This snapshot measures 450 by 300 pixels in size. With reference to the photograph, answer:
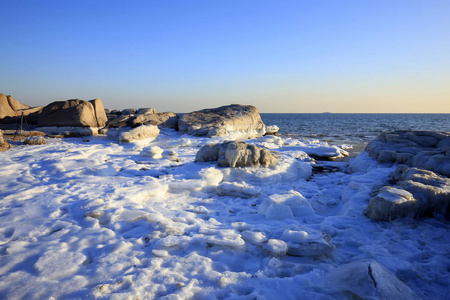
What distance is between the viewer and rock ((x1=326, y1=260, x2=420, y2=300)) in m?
2.06

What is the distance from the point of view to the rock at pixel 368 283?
2.06 metres

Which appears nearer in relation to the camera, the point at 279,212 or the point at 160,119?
the point at 279,212

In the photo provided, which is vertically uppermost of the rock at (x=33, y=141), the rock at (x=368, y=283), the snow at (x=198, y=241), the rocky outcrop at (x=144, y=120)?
the rocky outcrop at (x=144, y=120)

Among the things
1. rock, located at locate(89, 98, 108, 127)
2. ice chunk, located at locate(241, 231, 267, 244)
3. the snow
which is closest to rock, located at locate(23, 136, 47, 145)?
the snow

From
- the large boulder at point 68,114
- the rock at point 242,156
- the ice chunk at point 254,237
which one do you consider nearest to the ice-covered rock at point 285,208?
the ice chunk at point 254,237

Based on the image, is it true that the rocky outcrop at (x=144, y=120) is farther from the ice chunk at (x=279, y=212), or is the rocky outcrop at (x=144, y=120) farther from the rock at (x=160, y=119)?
the ice chunk at (x=279, y=212)

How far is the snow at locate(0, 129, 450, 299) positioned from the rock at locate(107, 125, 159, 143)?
495 cm

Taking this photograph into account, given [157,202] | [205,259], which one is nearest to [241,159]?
[157,202]

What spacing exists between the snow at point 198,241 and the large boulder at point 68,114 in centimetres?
791

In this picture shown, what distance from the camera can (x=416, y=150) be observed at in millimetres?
7266

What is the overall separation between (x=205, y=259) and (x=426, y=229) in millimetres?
3070

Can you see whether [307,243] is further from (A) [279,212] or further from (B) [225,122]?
(B) [225,122]

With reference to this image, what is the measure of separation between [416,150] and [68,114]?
587 inches

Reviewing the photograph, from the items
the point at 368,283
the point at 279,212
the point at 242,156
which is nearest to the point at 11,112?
the point at 242,156
